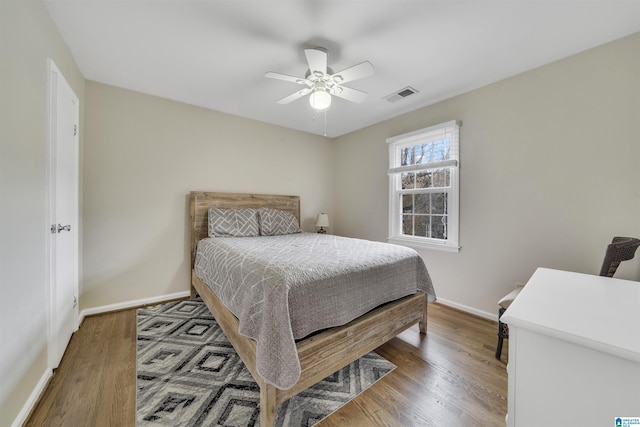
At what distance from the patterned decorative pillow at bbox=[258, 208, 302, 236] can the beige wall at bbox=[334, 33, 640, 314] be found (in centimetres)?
183

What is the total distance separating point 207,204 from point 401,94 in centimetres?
273

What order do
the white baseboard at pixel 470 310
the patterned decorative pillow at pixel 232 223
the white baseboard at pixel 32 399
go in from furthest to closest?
the patterned decorative pillow at pixel 232 223, the white baseboard at pixel 470 310, the white baseboard at pixel 32 399

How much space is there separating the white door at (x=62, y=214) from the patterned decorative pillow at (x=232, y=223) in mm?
1197

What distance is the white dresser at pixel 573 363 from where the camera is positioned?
2.08ft

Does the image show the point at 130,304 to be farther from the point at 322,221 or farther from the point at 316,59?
the point at 316,59

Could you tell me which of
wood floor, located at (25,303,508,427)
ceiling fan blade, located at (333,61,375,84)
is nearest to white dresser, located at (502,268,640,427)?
wood floor, located at (25,303,508,427)

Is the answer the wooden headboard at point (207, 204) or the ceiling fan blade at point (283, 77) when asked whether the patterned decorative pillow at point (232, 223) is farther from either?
the ceiling fan blade at point (283, 77)

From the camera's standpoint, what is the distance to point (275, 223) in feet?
10.9

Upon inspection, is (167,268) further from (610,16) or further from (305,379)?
(610,16)

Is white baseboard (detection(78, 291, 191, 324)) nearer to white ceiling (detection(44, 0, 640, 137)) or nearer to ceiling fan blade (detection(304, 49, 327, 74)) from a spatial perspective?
white ceiling (detection(44, 0, 640, 137))

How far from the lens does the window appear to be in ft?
9.07

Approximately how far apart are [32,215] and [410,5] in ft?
8.55

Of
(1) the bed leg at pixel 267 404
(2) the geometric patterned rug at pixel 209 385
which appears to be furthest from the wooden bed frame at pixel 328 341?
(2) the geometric patterned rug at pixel 209 385

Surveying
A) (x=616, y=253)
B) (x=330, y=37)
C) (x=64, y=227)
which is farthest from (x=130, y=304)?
(x=616, y=253)
